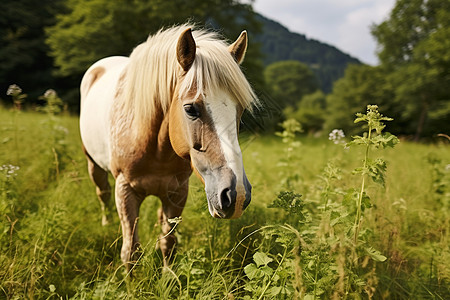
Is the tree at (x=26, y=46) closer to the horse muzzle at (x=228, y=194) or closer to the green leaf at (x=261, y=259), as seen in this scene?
the horse muzzle at (x=228, y=194)

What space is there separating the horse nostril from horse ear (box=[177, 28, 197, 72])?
84cm

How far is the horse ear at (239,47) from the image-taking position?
1972mm

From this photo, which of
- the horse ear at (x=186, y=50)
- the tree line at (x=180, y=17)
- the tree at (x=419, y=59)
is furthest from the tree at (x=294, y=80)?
the horse ear at (x=186, y=50)

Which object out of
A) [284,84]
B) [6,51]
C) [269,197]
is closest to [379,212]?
[269,197]

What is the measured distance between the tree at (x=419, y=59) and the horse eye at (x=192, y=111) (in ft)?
70.5

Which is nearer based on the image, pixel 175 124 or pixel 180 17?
pixel 175 124

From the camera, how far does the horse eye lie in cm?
169

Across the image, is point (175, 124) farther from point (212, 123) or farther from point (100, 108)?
point (100, 108)

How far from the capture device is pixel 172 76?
193 centimetres

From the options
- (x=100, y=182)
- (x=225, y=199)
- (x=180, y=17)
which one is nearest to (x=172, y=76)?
(x=225, y=199)

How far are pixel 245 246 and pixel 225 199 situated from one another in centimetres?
91

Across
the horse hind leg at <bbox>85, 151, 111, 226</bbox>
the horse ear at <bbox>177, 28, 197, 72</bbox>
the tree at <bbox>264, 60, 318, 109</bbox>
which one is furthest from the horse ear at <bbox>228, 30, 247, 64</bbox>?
the tree at <bbox>264, 60, 318, 109</bbox>

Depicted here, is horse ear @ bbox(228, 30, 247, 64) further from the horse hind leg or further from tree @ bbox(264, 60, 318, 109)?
tree @ bbox(264, 60, 318, 109)

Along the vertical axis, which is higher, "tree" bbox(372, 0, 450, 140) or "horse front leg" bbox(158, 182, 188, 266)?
"tree" bbox(372, 0, 450, 140)
